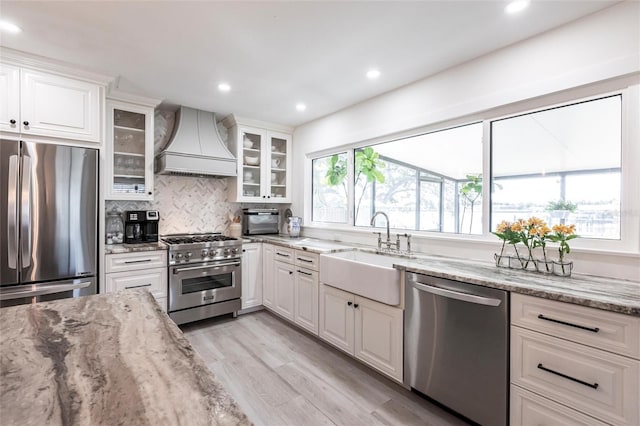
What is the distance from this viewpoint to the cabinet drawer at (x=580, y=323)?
4.29 feet

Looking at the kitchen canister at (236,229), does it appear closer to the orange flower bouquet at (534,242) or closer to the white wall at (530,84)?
the white wall at (530,84)

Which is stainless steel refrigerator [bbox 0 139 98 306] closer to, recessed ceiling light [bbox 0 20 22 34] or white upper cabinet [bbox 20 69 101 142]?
white upper cabinet [bbox 20 69 101 142]

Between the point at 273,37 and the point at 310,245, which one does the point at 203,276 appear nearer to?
the point at 310,245

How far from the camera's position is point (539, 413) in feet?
5.05

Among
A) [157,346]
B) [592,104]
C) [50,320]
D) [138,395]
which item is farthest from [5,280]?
[592,104]

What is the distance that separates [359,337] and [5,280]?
2.70 m

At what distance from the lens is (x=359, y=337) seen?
8.06 feet

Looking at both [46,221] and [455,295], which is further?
[46,221]

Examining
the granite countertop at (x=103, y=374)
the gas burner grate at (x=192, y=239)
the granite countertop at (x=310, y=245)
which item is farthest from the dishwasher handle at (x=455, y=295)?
the gas burner grate at (x=192, y=239)

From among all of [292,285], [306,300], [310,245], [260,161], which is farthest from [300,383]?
[260,161]

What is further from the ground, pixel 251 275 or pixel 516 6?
pixel 516 6

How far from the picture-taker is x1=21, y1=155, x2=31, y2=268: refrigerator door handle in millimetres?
2254

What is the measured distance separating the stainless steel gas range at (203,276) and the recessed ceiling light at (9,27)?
77.6 inches

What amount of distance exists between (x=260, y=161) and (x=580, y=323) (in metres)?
3.61
